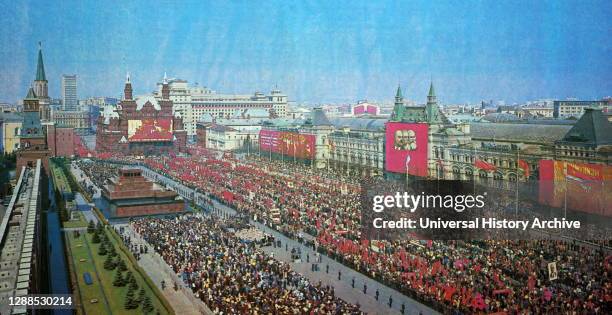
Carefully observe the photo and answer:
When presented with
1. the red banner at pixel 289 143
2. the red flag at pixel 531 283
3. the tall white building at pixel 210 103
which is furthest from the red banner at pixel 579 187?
the tall white building at pixel 210 103

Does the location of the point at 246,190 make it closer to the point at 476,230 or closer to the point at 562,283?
the point at 476,230

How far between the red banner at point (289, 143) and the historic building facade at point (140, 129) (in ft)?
42.3

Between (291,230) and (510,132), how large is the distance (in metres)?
24.7

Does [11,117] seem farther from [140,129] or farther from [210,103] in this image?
[210,103]

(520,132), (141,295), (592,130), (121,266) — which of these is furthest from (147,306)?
(520,132)

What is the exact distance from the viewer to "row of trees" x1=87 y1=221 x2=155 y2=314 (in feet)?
64.3

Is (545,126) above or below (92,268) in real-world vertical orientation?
above

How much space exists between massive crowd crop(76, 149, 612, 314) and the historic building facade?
151 ft

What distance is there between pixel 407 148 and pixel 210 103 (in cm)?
9151

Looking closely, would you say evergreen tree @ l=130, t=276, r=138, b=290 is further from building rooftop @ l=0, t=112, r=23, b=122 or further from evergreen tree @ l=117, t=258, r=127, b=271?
building rooftop @ l=0, t=112, r=23, b=122

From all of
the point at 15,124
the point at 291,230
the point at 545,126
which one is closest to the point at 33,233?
the point at 291,230

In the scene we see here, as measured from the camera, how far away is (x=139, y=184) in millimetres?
39531

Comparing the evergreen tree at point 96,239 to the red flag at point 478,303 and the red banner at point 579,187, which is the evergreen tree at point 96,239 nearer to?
the red flag at point 478,303

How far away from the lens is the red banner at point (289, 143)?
6744 centimetres
